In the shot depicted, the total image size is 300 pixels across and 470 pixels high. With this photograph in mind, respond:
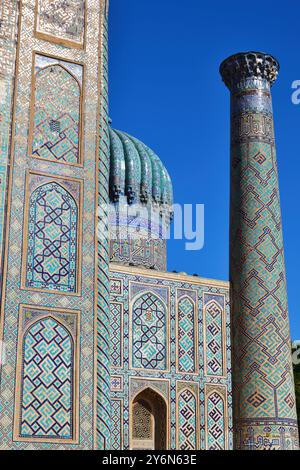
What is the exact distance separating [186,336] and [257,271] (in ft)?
5.79

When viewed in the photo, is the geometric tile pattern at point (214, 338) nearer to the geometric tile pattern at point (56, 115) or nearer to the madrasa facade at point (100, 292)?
the madrasa facade at point (100, 292)

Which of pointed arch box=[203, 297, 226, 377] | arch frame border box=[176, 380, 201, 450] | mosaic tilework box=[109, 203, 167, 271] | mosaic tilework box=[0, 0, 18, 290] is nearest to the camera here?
mosaic tilework box=[0, 0, 18, 290]

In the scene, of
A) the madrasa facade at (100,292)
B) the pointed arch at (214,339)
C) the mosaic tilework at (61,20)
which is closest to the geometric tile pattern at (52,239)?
the madrasa facade at (100,292)

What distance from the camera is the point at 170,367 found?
9914mm

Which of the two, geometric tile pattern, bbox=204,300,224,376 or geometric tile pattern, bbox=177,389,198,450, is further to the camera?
geometric tile pattern, bbox=204,300,224,376

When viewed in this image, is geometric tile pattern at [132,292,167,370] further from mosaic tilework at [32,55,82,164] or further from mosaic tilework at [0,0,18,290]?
mosaic tilework at [0,0,18,290]

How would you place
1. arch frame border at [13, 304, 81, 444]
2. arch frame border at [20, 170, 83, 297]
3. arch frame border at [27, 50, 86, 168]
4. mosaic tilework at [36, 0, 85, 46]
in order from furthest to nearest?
mosaic tilework at [36, 0, 85, 46]
arch frame border at [27, 50, 86, 168]
arch frame border at [20, 170, 83, 297]
arch frame border at [13, 304, 81, 444]

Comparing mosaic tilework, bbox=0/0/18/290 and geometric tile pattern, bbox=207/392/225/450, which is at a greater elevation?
mosaic tilework, bbox=0/0/18/290

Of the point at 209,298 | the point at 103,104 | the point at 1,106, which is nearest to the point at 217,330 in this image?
the point at 209,298

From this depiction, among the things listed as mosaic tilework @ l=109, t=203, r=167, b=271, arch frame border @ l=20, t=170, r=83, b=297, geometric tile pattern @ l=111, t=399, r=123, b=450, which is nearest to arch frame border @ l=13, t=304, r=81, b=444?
arch frame border @ l=20, t=170, r=83, b=297

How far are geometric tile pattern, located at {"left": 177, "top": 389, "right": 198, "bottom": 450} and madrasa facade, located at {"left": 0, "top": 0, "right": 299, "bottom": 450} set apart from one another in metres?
0.02

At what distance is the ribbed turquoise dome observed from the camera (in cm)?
1345

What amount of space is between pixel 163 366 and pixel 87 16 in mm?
4325

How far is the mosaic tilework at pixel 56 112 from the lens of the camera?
730 cm
